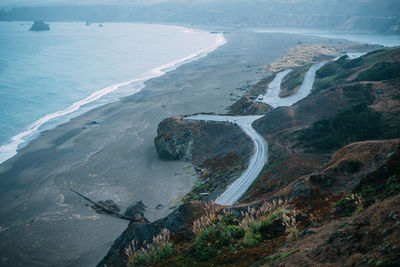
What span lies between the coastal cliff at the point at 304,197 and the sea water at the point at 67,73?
1238 inches

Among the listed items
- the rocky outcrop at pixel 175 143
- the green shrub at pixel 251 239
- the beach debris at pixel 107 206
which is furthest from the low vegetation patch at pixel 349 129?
the beach debris at pixel 107 206

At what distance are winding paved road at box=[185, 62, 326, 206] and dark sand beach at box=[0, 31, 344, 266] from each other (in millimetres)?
6762

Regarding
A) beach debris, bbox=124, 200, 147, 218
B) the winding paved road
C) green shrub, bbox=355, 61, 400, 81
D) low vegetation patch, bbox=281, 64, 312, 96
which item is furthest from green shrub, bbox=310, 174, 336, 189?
low vegetation patch, bbox=281, 64, 312, 96

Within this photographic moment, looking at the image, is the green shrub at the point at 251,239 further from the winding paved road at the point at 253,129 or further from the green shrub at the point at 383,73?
the green shrub at the point at 383,73

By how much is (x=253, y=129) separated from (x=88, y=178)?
21.6 metres

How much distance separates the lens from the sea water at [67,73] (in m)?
53.8

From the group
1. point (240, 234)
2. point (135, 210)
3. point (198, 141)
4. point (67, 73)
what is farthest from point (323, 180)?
point (67, 73)

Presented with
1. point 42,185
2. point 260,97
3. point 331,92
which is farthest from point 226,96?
point 42,185

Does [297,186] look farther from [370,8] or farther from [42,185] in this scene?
[370,8]

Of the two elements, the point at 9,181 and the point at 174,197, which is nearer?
the point at 174,197

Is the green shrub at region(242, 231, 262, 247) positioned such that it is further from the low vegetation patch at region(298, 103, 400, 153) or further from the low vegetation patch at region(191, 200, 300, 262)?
the low vegetation patch at region(298, 103, 400, 153)

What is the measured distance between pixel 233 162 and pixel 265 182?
875 cm

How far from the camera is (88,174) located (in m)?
34.1

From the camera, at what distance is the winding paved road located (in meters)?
23.5
